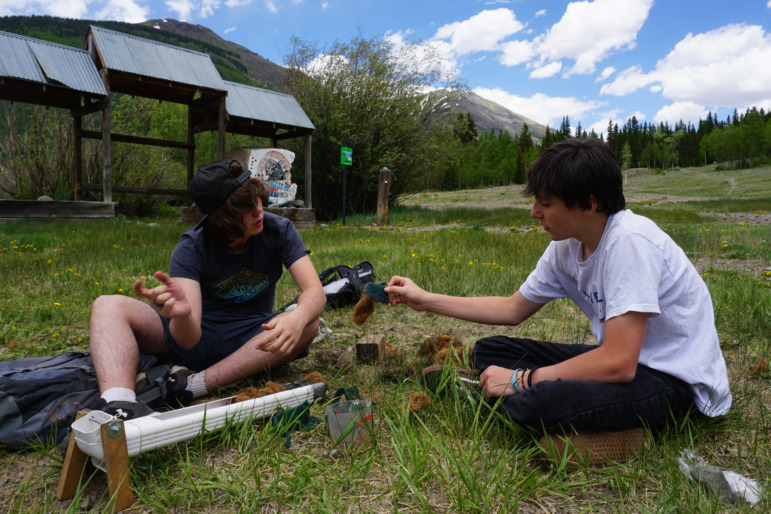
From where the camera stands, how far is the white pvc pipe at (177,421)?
60.2 inches

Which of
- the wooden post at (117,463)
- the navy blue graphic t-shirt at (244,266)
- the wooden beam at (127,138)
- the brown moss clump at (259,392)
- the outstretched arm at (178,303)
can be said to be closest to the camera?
the wooden post at (117,463)

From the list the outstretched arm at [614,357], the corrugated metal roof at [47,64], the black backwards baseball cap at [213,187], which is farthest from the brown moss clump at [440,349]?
the corrugated metal roof at [47,64]

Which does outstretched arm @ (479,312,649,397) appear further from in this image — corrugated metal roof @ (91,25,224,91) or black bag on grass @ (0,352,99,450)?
corrugated metal roof @ (91,25,224,91)

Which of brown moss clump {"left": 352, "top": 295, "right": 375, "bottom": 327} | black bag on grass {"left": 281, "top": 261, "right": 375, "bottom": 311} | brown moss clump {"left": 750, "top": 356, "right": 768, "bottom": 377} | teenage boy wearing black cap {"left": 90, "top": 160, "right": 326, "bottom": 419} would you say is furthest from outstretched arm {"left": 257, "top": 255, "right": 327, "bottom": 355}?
brown moss clump {"left": 750, "top": 356, "right": 768, "bottom": 377}

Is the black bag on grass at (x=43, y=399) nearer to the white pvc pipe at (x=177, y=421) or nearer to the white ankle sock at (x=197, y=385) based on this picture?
the white ankle sock at (x=197, y=385)

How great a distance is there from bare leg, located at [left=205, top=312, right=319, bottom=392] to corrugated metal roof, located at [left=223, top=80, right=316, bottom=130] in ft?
32.8

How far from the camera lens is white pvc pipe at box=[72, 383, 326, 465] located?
153cm

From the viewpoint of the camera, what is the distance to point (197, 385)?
238 cm

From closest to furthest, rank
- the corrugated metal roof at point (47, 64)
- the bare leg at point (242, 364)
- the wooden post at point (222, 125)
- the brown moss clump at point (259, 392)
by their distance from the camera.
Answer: the brown moss clump at point (259, 392)
the bare leg at point (242, 364)
the corrugated metal roof at point (47, 64)
the wooden post at point (222, 125)

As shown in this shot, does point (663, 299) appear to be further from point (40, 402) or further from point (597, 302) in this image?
point (40, 402)

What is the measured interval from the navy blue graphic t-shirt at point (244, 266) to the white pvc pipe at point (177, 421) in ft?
2.42

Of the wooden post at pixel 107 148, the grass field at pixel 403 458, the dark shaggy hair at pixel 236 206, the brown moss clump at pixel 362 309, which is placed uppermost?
the wooden post at pixel 107 148

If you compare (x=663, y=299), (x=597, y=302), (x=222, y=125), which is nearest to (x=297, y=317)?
(x=597, y=302)

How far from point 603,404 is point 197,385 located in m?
1.83
